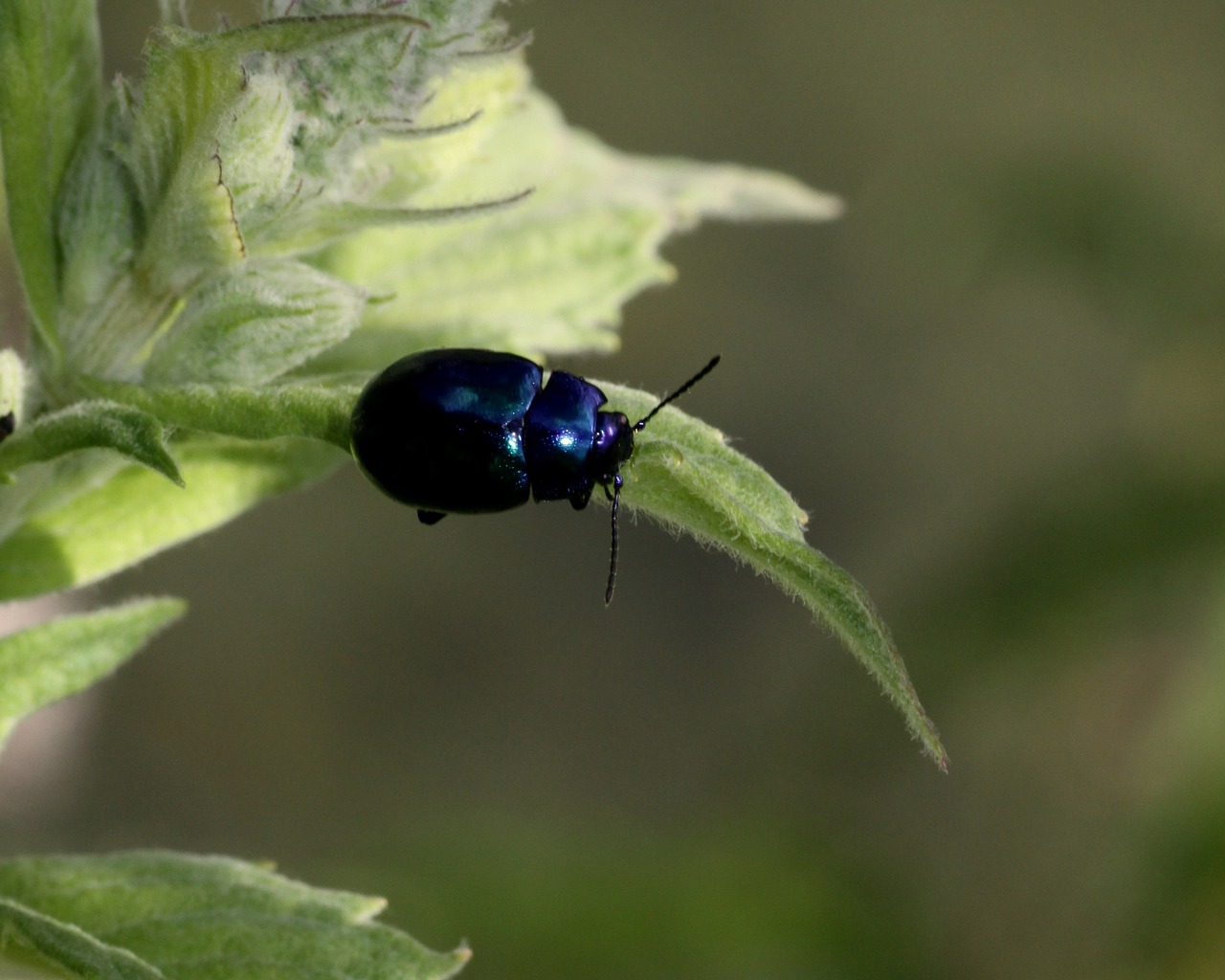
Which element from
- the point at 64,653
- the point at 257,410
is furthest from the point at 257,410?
the point at 64,653

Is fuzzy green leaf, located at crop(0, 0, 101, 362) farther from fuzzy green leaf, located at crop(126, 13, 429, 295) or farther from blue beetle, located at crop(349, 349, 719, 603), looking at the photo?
blue beetle, located at crop(349, 349, 719, 603)

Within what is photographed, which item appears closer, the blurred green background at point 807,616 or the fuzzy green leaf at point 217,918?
the fuzzy green leaf at point 217,918

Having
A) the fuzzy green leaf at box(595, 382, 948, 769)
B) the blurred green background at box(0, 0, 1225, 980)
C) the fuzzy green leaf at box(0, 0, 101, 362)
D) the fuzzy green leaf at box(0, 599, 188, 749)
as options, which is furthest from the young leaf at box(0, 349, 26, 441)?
the blurred green background at box(0, 0, 1225, 980)

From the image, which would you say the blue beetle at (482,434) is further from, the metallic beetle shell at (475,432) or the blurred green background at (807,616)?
the blurred green background at (807,616)

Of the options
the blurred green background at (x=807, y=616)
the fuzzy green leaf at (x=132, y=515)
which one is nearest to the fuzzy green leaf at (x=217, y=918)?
the fuzzy green leaf at (x=132, y=515)

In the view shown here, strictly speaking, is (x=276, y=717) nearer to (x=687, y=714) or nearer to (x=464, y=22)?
(x=687, y=714)

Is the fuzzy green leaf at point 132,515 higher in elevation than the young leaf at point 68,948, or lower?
higher
